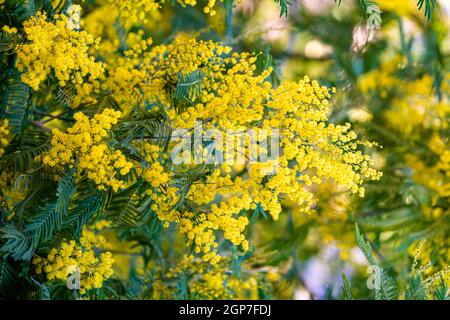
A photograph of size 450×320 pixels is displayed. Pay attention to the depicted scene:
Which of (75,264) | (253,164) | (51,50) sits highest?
(51,50)

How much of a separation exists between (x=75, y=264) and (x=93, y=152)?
38cm

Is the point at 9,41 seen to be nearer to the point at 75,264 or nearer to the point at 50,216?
the point at 50,216

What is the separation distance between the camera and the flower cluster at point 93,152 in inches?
70.9

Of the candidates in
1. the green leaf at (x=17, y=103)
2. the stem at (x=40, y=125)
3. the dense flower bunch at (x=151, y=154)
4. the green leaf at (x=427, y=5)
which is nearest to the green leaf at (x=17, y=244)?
the dense flower bunch at (x=151, y=154)

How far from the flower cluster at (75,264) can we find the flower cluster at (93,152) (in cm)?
25

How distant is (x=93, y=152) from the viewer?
70.2 inches

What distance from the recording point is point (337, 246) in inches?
126

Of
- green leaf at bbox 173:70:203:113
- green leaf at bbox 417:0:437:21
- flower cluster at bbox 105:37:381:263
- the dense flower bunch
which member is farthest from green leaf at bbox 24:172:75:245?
green leaf at bbox 417:0:437:21

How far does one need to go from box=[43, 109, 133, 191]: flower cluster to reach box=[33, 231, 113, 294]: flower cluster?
0.82 ft

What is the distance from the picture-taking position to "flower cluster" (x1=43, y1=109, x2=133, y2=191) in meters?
1.80

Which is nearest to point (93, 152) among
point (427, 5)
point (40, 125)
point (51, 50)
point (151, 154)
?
point (151, 154)

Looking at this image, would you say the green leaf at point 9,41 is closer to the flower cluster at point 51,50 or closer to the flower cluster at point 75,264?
the flower cluster at point 51,50
